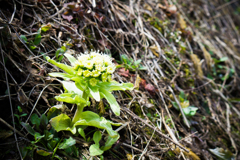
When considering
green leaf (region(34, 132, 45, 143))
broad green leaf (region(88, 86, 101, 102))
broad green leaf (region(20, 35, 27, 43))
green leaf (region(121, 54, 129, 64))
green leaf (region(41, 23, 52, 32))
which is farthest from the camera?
green leaf (region(121, 54, 129, 64))

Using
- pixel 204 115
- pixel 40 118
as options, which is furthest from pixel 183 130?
pixel 40 118

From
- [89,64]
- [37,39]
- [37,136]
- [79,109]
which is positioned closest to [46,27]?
[37,39]

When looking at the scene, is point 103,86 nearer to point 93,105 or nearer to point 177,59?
point 93,105

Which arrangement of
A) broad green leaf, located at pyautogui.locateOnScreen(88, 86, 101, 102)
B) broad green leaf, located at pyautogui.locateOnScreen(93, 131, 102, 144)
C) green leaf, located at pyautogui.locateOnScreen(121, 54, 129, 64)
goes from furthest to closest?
green leaf, located at pyautogui.locateOnScreen(121, 54, 129, 64)
broad green leaf, located at pyautogui.locateOnScreen(93, 131, 102, 144)
broad green leaf, located at pyautogui.locateOnScreen(88, 86, 101, 102)

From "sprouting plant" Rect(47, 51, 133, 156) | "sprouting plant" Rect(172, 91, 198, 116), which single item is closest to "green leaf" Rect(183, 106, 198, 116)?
"sprouting plant" Rect(172, 91, 198, 116)

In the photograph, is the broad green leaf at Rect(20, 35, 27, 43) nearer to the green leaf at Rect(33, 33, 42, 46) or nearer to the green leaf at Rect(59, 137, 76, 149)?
the green leaf at Rect(33, 33, 42, 46)

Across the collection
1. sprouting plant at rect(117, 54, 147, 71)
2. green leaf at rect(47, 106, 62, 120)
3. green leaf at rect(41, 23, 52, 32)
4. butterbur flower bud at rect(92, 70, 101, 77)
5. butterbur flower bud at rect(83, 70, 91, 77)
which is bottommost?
sprouting plant at rect(117, 54, 147, 71)

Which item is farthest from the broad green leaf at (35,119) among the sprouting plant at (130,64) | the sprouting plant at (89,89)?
the sprouting plant at (130,64)
